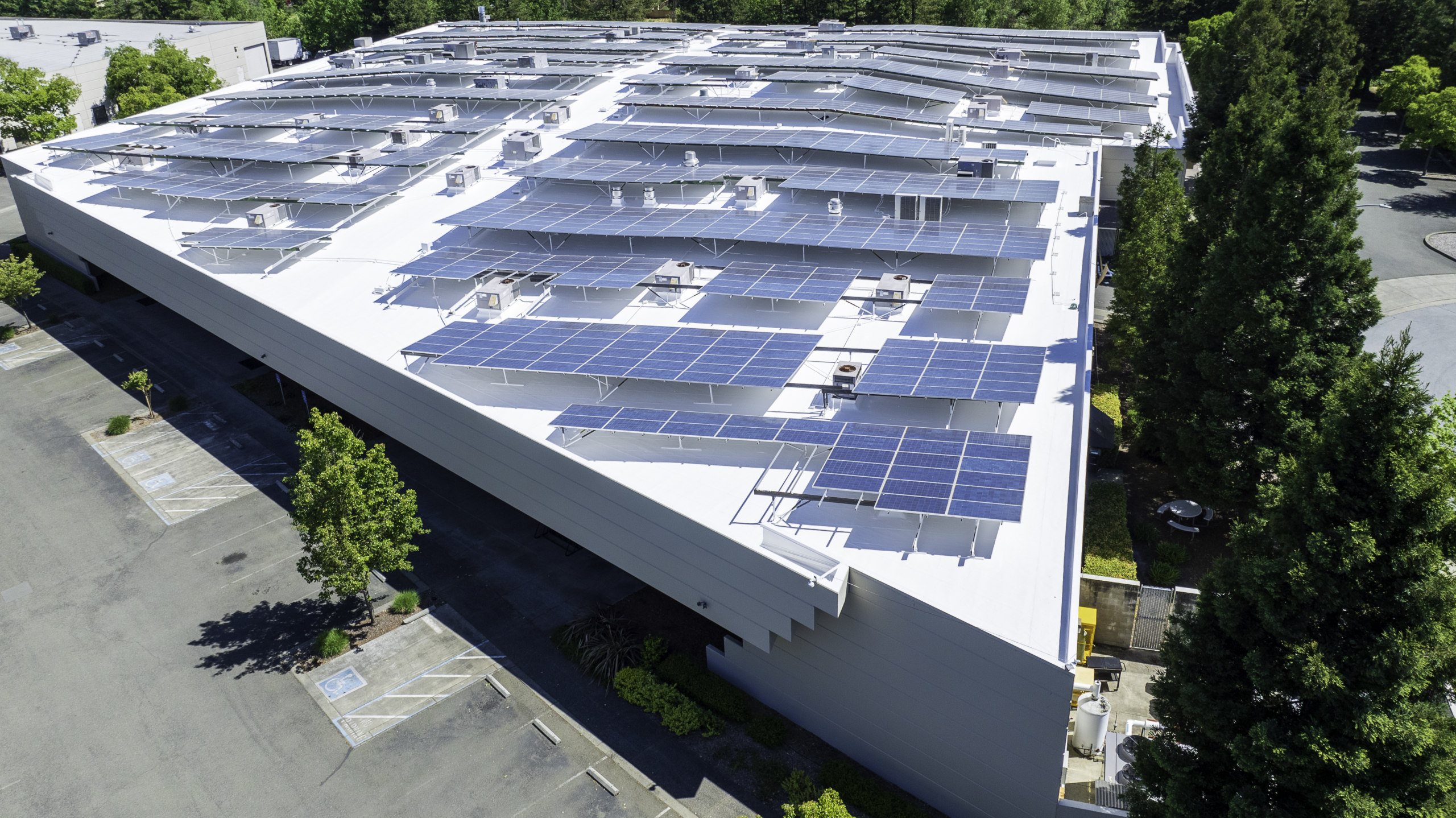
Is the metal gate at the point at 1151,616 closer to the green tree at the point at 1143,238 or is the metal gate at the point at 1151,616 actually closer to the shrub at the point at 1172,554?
the shrub at the point at 1172,554

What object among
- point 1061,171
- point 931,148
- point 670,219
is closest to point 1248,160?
point 1061,171

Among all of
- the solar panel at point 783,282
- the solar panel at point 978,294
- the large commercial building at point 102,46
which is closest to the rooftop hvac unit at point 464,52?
the large commercial building at point 102,46

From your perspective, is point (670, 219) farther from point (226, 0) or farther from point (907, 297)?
point (226, 0)

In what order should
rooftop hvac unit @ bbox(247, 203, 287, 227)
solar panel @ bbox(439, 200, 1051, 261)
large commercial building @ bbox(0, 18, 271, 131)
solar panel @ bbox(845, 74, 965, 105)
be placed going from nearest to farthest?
solar panel @ bbox(439, 200, 1051, 261) < rooftop hvac unit @ bbox(247, 203, 287, 227) < solar panel @ bbox(845, 74, 965, 105) < large commercial building @ bbox(0, 18, 271, 131)

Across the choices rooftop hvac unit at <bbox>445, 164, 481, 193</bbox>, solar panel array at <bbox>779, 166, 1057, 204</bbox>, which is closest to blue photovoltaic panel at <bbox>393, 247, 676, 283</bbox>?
rooftop hvac unit at <bbox>445, 164, 481, 193</bbox>

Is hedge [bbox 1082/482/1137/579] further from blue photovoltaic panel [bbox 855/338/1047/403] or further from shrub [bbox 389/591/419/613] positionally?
shrub [bbox 389/591/419/613]

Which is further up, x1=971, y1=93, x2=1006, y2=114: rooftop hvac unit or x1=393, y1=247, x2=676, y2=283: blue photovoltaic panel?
x1=971, y1=93, x2=1006, y2=114: rooftop hvac unit

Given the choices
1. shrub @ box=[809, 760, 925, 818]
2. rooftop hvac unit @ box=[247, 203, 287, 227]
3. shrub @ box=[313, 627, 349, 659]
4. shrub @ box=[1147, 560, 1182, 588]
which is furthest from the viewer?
rooftop hvac unit @ box=[247, 203, 287, 227]
